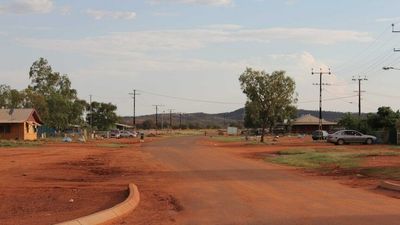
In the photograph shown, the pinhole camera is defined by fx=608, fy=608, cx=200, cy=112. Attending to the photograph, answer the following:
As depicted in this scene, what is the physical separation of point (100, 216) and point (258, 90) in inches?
2507

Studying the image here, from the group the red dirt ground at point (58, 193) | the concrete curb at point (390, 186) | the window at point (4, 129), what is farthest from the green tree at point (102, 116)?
the concrete curb at point (390, 186)

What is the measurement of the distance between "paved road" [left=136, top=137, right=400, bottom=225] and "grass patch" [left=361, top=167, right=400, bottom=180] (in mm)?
2680

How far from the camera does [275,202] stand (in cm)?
1589

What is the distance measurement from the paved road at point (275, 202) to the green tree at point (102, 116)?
13124 cm

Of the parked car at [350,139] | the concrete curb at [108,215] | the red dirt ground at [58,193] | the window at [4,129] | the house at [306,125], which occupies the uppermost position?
the house at [306,125]

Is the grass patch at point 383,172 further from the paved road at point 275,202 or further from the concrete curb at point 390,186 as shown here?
the concrete curb at point 390,186

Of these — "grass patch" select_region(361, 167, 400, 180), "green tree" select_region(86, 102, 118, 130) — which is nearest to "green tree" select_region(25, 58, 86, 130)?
"green tree" select_region(86, 102, 118, 130)

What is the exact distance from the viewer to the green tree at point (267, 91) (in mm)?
74625

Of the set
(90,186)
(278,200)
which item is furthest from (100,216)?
(90,186)

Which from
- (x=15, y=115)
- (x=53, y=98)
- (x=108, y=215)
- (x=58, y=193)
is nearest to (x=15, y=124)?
(x=15, y=115)

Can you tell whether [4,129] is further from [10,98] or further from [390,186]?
[390,186]

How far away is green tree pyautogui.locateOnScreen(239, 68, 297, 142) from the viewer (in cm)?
7462

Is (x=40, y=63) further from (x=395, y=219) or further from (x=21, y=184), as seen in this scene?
(x=395, y=219)

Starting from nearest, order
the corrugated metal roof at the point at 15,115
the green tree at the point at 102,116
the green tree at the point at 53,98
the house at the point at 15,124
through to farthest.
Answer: the corrugated metal roof at the point at 15,115 → the house at the point at 15,124 → the green tree at the point at 53,98 → the green tree at the point at 102,116
